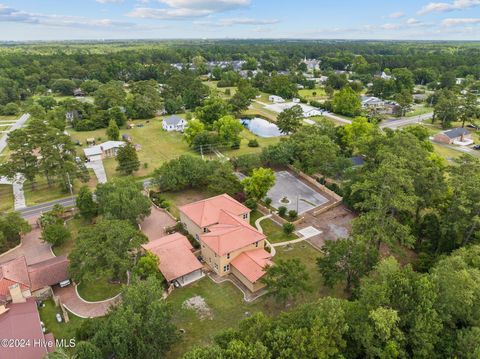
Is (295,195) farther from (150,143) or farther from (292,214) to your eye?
(150,143)

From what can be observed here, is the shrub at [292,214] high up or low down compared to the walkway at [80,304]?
up

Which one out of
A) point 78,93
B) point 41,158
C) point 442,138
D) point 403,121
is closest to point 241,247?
point 41,158

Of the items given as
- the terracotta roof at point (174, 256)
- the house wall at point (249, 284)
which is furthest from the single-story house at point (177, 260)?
the house wall at point (249, 284)

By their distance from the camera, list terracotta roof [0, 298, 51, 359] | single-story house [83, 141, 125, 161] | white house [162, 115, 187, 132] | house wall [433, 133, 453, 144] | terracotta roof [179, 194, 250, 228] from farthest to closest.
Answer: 1. white house [162, 115, 187, 132]
2. house wall [433, 133, 453, 144]
3. single-story house [83, 141, 125, 161]
4. terracotta roof [179, 194, 250, 228]
5. terracotta roof [0, 298, 51, 359]

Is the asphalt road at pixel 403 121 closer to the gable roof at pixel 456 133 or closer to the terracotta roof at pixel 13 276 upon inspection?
the gable roof at pixel 456 133

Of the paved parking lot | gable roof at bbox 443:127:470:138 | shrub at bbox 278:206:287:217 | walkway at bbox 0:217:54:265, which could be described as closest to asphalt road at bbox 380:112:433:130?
gable roof at bbox 443:127:470:138

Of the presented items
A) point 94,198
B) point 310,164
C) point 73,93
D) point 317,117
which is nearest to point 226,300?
point 94,198

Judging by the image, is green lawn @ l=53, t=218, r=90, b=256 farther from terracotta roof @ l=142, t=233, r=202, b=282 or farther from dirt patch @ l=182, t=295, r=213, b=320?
dirt patch @ l=182, t=295, r=213, b=320
